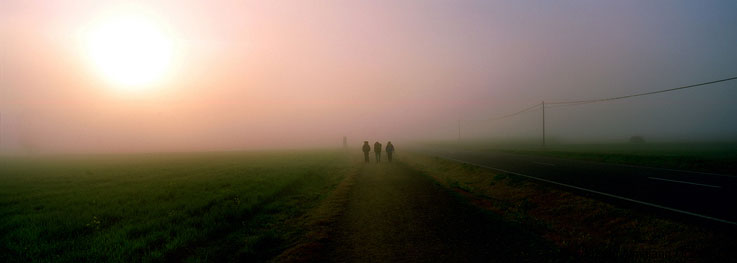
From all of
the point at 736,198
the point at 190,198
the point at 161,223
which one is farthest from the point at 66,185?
the point at 736,198

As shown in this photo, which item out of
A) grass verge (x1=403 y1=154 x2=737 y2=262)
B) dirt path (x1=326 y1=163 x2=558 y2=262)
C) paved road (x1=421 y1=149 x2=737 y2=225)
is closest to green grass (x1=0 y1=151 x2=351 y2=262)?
dirt path (x1=326 y1=163 x2=558 y2=262)

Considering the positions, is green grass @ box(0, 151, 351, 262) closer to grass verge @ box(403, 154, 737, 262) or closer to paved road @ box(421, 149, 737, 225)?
grass verge @ box(403, 154, 737, 262)

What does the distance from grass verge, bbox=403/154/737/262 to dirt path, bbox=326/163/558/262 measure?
70 centimetres

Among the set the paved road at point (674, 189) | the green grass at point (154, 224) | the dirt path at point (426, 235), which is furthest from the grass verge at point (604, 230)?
the green grass at point (154, 224)

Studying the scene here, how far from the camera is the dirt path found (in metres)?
5.00

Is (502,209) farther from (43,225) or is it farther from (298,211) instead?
(43,225)

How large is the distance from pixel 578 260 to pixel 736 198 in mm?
7489

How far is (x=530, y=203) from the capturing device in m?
9.08

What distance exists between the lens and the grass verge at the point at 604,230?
475 cm

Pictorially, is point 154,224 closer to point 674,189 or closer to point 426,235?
point 426,235

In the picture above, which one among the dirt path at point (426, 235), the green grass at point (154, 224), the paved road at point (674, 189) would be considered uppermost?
the paved road at point (674, 189)

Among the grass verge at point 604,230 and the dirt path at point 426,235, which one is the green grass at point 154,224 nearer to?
the dirt path at point 426,235

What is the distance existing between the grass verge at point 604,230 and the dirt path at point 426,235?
70cm

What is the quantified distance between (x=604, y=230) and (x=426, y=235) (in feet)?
13.7
